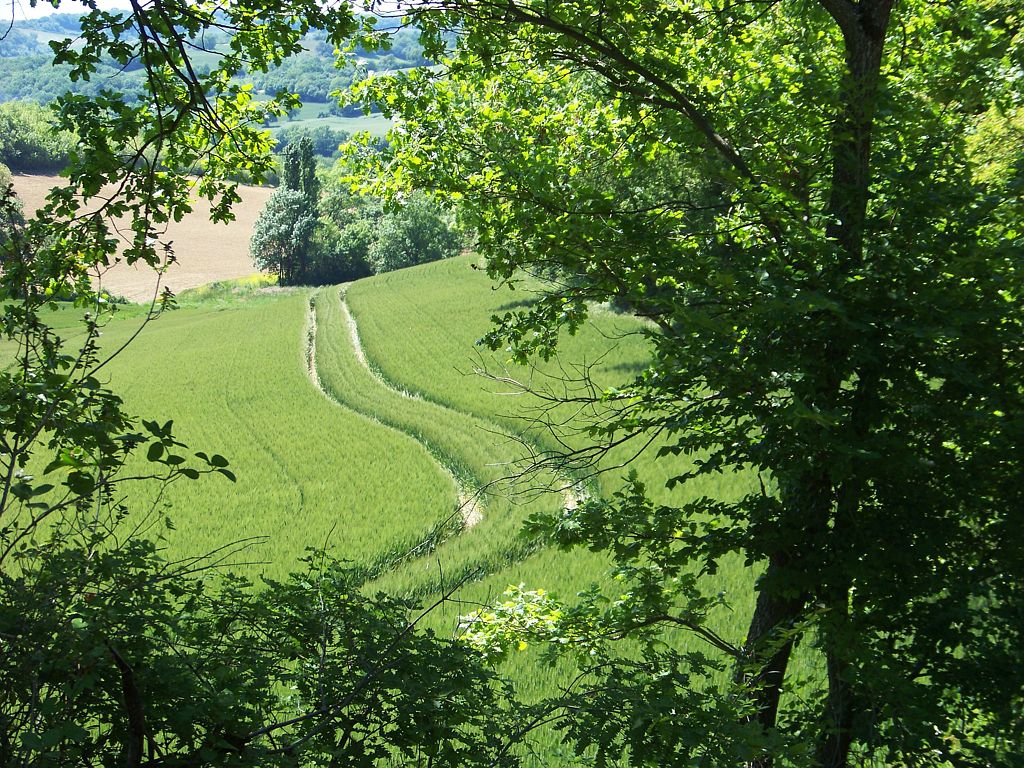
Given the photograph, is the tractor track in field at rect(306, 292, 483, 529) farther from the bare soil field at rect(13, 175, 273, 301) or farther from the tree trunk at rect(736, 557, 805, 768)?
the bare soil field at rect(13, 175, 273, 301)

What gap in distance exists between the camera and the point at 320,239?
59281mm

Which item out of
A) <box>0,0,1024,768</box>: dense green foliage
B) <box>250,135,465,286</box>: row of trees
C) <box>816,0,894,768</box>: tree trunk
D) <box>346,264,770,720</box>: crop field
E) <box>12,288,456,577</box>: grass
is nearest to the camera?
<box>0,0,1024,768</box>: dense green foliage

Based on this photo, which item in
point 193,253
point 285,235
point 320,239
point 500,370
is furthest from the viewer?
point 193,253

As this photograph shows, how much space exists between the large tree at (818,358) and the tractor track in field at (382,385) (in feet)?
3.50

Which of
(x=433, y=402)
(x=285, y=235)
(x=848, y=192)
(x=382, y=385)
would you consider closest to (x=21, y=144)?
(x=285, y=235)

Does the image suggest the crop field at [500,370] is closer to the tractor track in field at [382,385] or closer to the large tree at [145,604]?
the tractor track in field at [382,385]

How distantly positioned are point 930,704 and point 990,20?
445 centimetres

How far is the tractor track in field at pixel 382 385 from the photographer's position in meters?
11.5

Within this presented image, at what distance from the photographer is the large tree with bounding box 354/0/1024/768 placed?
9.06ft

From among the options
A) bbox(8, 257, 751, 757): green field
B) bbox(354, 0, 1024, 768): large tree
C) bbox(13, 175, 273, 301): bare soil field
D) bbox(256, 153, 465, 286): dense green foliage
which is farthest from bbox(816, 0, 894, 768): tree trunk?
bbox(256, 153, 465, 286): dense green foliage

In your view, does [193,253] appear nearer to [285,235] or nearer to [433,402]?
[285,235]

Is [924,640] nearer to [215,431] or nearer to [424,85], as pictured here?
[424,85]

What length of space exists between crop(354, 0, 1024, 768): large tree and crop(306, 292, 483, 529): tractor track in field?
1066 millimetres

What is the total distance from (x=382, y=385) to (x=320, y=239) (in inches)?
1589
